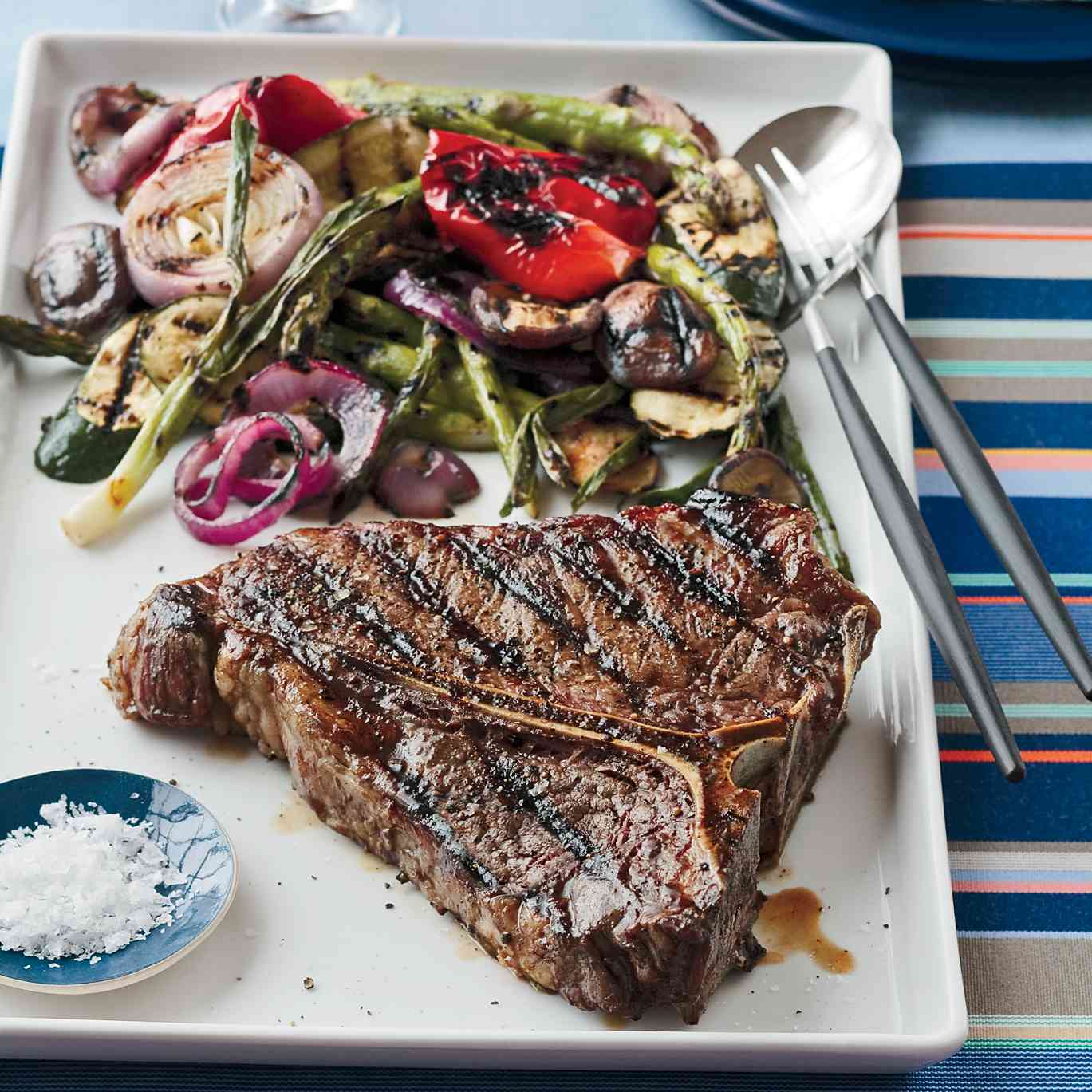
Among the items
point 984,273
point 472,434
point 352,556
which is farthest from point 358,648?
point 984,273

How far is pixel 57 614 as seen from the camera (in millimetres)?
4602

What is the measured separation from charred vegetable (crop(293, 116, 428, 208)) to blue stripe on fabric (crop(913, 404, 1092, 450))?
7.31 feet

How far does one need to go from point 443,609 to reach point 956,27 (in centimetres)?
433

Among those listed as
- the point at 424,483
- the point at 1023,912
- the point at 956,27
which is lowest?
the point at 1023,912

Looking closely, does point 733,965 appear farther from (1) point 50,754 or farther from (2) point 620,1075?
(1) point 50,754

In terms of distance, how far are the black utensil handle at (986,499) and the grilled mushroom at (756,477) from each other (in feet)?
1.62

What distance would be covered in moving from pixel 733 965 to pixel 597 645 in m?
0.92

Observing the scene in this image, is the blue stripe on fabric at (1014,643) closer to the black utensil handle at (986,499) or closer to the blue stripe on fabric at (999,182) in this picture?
the black utensil handle at (986,499)

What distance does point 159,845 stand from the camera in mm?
3893

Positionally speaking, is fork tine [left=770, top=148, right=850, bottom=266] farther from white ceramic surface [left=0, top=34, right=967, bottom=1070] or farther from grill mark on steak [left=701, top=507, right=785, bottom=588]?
grill mark on steak [left=701, top=507, right=785, bottom=588]

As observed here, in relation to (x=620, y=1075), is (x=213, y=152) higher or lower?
higher

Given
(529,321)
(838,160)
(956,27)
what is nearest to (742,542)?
(529,321)

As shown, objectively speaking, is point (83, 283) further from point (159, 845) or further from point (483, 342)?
point (159, 845)

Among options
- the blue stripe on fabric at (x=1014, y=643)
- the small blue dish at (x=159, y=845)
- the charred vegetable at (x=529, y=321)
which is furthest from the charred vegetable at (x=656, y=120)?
the small blue dish at (x=159, y=845)
